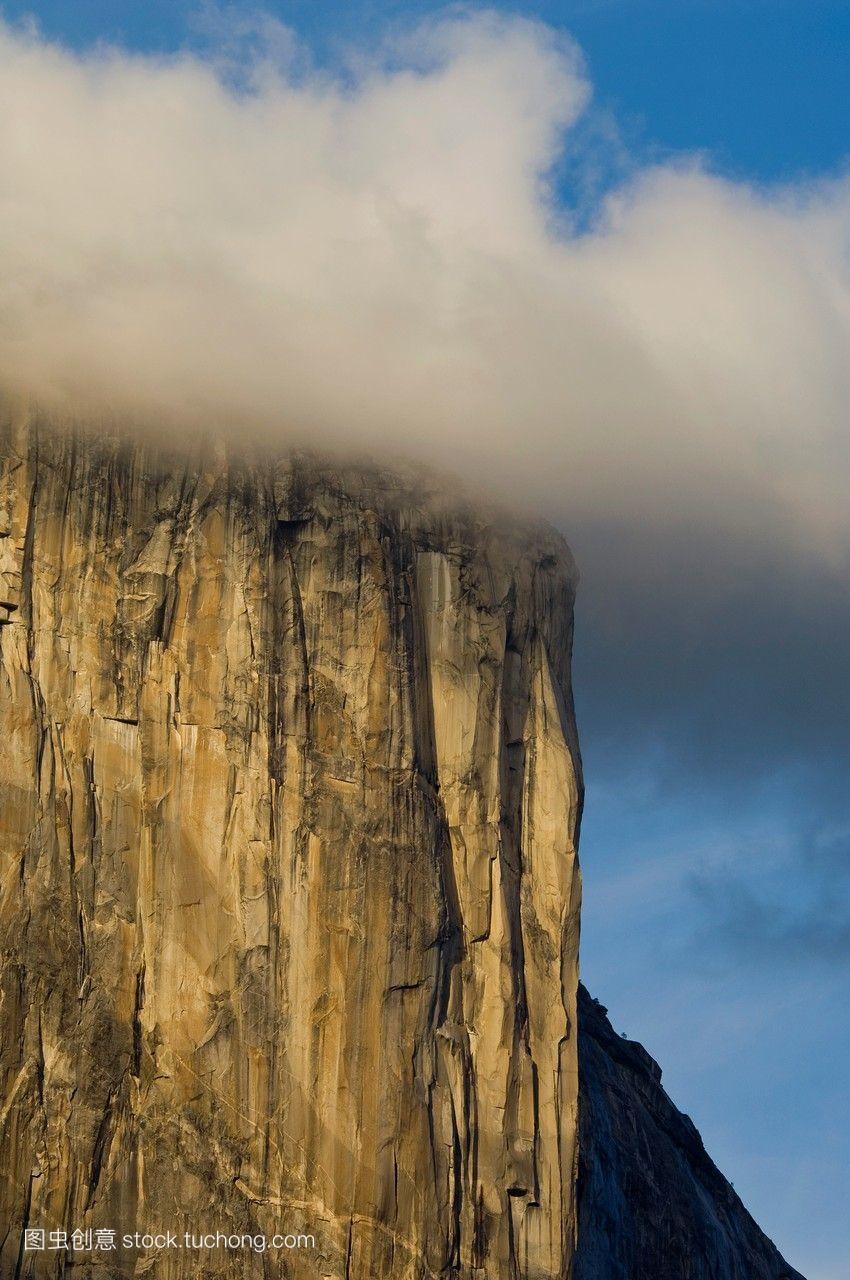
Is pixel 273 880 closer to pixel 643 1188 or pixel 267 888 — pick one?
pixel 267 888

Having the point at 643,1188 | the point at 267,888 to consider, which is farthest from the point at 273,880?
the point at 643,1188

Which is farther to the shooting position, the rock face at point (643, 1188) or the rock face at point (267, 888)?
the rock face at point (643, 1188)

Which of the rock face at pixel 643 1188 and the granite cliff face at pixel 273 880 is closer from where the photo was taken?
the granite cliff face at pixel 273 880

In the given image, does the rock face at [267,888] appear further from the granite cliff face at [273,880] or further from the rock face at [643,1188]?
the rock face at [643,1188]

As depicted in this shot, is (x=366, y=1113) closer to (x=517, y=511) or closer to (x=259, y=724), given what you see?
(x=259, y=724)

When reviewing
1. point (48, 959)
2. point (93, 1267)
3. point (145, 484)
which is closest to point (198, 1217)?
point (93, 1267)

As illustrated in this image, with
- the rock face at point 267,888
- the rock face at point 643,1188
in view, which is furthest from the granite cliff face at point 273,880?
the rock face at point 643,1188
